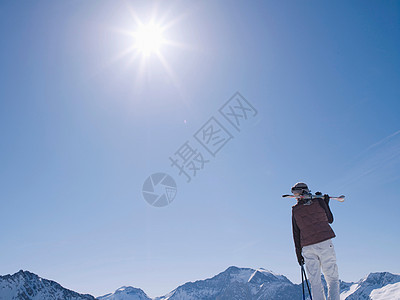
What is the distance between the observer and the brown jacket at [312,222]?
24.1ft

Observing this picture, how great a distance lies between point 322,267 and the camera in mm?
7320

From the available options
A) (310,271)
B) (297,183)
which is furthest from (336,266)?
(297,183)

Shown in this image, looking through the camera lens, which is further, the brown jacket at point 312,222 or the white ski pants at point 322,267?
the brown jacket at point 312,222

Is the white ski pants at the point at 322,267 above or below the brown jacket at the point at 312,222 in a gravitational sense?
below

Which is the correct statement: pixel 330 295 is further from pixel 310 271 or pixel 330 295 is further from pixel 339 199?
pixel 339 199

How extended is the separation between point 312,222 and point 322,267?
1177mm

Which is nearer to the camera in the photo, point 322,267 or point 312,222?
point 322,267

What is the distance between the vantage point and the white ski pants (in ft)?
22.9

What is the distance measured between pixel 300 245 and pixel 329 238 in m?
0.94

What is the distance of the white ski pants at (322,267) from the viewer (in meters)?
6.98

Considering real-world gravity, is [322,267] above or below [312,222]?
below

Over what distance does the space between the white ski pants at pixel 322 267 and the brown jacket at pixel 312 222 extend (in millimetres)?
187

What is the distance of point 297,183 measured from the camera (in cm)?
813

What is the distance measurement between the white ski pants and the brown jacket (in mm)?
187
